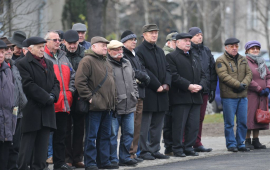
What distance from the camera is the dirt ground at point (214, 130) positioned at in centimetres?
1504

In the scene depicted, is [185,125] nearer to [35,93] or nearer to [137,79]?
[137,79]

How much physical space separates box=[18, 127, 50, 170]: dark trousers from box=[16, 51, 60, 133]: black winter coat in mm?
128

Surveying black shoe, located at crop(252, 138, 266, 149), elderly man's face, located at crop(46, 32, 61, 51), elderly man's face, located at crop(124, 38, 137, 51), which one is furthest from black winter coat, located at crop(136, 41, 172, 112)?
black shoe, located at crop(252, 138, 266, 149)

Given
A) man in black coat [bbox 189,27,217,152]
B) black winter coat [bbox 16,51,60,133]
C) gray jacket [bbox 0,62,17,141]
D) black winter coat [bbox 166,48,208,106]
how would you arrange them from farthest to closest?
1. man in black coat [bbox 189,27,217,152]
2. black winter coat [bbox 166,48,208,106]
3. black winter coat [bbox 16,51,60,133]
4. gray jacket [bbox 0,62,17,141]

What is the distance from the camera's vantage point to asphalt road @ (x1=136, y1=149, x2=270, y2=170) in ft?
31.1

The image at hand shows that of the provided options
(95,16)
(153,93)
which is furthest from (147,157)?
(95,16)

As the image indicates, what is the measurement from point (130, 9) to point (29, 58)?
49243 mm

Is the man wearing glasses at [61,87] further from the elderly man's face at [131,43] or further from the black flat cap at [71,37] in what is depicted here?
the elderly man's face at [131,43]

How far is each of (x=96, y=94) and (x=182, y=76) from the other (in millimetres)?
2330

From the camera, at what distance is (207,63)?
1182cm

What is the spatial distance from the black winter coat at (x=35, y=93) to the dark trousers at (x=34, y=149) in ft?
0.42

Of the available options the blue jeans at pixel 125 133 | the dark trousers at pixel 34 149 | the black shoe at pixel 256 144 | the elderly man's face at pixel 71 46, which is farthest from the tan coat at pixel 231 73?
the dark trousers at pixel 34 149

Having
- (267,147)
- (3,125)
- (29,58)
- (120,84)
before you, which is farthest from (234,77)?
(3,125)

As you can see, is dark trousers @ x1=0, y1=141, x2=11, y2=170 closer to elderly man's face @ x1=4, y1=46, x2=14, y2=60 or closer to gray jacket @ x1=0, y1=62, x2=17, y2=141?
gray jacket @ x1=0, y1=62, x2=17, y2=141
